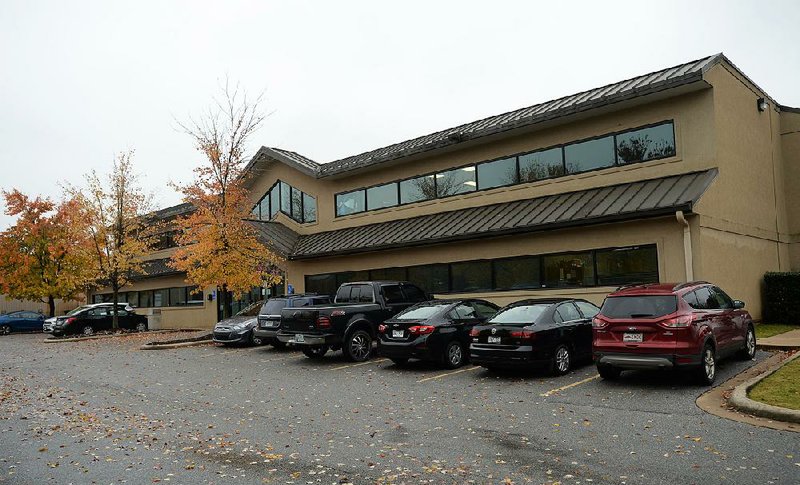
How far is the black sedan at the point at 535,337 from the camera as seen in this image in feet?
37.1

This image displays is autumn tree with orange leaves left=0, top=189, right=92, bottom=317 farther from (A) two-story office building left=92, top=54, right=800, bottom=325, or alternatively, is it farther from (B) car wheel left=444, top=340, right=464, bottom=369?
(B) car wheel left=444, top=340, right=464, bottom=369

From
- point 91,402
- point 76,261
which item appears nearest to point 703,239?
point 91,402

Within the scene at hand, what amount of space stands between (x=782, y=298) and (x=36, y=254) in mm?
41271

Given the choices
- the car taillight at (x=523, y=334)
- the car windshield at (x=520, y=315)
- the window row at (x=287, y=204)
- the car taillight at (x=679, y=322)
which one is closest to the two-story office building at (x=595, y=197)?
the window row at (x=287, y=204)

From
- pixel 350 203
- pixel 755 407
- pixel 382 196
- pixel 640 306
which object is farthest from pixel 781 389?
pixel 350 203

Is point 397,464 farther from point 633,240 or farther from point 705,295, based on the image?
point 633,240

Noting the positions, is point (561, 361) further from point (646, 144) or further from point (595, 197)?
point (646, 144)

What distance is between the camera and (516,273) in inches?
756

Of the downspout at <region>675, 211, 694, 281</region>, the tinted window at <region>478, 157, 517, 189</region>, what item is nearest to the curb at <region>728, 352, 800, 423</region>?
the downspout at <region>675, 211, 694, 281</region>

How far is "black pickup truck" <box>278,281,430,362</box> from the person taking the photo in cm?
1478

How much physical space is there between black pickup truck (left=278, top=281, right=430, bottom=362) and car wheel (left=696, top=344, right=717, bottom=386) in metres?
8.02

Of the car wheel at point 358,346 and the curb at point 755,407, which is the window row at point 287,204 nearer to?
the car wheel at point 358,346

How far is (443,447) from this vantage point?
7.02 m

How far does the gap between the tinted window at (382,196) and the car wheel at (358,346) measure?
33.6ft
